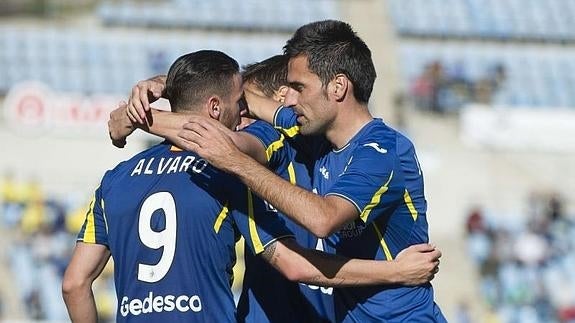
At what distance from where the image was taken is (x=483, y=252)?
19.8 m

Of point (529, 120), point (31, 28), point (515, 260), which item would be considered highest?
point (31, 28)

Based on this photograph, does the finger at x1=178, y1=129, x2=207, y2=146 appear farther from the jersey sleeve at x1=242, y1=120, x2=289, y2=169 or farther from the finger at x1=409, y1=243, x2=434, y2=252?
the finger at x1=409, y1=243, x2=434, y2=252

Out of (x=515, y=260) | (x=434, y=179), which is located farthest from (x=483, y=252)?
(x=434, y=179)

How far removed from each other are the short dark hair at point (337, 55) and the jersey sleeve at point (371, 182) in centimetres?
29

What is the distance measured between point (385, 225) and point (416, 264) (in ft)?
0.65

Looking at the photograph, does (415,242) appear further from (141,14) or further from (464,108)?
(141,14)

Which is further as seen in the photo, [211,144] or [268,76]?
[268,76]

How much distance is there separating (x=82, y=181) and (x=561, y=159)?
328 inches

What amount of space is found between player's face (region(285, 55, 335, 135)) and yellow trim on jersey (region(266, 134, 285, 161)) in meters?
0.13

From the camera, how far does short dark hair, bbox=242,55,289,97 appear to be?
559 cm

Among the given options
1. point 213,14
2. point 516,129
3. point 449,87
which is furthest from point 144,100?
point 213,14

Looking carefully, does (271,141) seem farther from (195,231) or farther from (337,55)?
(195,231)

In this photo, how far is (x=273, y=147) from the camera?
5109 millimetres

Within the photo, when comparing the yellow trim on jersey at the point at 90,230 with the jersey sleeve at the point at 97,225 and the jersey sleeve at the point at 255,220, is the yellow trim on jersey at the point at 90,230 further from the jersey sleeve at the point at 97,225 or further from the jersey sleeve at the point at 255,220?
the jersey sleeve at the point at 255,220
